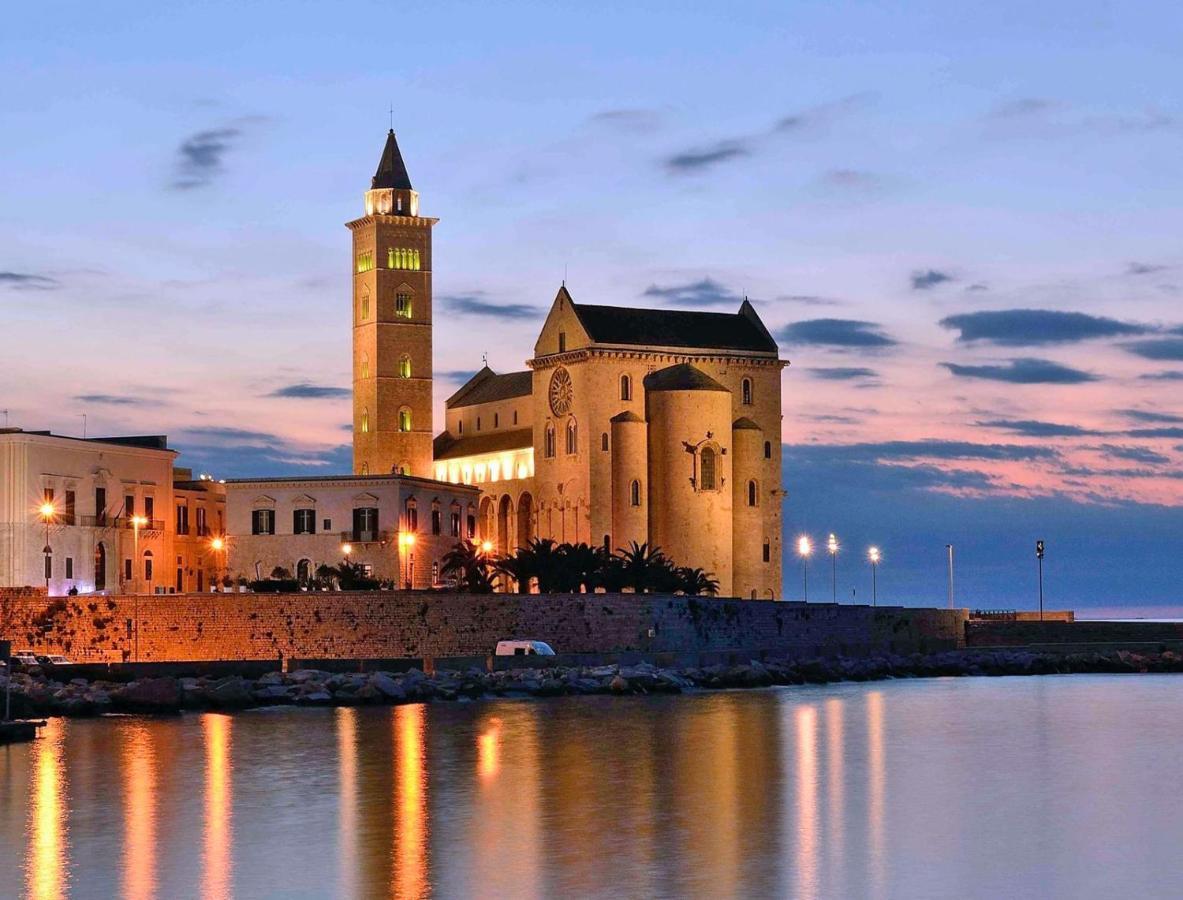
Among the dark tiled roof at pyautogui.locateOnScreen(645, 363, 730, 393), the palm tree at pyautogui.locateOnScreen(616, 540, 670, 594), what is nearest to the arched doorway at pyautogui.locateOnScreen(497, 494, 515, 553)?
the dark tiled roof at pyautogui.locateOnScreen(645, 363, 730, 393)

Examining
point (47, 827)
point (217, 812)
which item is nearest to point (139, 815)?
point (217, 812)

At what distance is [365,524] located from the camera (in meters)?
A: 67.8

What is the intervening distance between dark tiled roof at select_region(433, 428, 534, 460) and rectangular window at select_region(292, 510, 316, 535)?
12.6m

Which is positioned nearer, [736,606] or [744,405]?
[736,606]

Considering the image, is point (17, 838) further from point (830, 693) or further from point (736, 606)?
point (736, 606)

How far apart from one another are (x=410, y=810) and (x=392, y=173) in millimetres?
58628

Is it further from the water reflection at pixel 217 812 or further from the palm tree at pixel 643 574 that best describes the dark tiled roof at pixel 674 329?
the water reflection at pixel 217 812

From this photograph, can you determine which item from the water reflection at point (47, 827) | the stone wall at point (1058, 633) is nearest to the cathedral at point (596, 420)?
the stone wall at point (1058, 633)

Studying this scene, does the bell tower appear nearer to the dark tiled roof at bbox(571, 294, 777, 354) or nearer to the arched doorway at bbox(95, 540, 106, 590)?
the dark tiled roof at bbox(571, 294, 777, 354)

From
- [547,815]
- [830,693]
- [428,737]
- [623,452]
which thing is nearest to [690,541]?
[623,452]

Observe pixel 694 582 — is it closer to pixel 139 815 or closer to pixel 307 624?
pixel 307 624

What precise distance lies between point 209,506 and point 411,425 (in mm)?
12955

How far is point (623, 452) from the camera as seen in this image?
71.4 meters

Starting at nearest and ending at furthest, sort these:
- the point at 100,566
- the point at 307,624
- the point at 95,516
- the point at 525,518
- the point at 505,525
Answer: the point at 307,624 < the point at 100,566 < the point at 95,516 < the point at 525,518 < the point at 505,525
